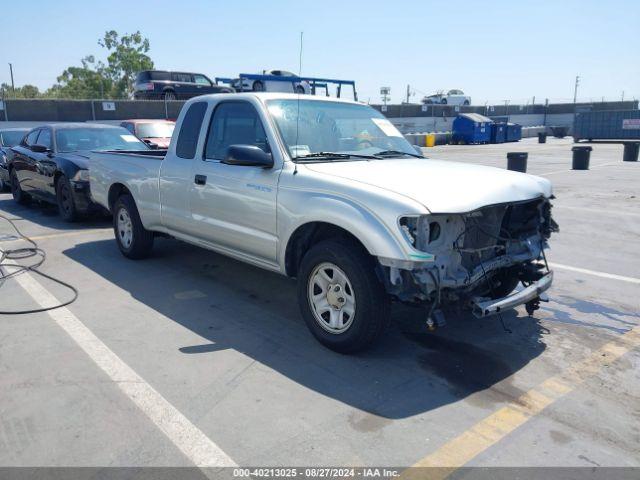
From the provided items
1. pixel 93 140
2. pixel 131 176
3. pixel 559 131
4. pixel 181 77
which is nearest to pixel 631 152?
pixel 181 77

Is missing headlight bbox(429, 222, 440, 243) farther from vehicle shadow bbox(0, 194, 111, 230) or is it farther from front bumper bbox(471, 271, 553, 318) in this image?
vehicle shadow bbox(0, 194, 111, 230)

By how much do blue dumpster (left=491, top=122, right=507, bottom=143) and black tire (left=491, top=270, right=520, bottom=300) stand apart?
33376mm

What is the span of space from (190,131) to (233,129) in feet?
2.37

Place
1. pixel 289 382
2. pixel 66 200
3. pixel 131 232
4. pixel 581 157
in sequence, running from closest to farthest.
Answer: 1. pixel 289 382
2. pixel 131 232
3. pixel 66 200
4. pixel 581 157

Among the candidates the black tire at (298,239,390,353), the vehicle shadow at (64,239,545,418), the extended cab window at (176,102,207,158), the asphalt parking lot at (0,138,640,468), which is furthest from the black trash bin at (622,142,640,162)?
the black tire at (298,239,390,353)

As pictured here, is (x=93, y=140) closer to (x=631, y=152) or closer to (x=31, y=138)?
(x=31, y=138)

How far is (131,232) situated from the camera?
271 inches

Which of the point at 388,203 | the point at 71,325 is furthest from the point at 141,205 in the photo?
the point at 388,203

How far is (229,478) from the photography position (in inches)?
108

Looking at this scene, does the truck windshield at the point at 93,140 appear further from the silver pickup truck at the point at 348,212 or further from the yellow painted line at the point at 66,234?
the silver pickup truck at the point at 348,212

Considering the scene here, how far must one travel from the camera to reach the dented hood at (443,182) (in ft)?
12.2

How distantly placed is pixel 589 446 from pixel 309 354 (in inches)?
78.3

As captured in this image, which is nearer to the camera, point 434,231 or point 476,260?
point 434,231

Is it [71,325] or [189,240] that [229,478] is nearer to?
[71,325]
